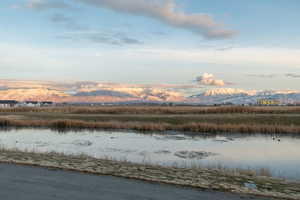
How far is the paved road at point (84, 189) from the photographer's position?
8.48m

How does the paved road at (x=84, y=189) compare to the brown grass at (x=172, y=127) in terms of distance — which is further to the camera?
the brown grass at (x=172, y=127)

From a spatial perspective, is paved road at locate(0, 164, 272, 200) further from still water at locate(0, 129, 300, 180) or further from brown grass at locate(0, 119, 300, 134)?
brown grass at locate(0, 119, 300, 134)

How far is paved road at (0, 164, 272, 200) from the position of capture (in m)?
8.48

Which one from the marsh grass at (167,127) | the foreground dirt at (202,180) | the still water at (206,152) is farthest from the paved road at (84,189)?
the marsh grass at (167,127)

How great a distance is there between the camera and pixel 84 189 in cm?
923

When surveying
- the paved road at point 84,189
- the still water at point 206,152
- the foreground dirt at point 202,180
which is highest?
the paved road at point 84,189

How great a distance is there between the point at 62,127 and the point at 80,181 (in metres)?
38.6

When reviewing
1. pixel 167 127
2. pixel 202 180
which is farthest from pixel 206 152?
pixel 167 127

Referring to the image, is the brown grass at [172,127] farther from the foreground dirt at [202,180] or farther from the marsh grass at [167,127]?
the foreground dirt at [202,180]

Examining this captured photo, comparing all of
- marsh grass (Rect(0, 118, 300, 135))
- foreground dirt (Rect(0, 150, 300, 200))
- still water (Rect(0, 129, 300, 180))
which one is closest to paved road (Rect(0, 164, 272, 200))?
foreground dirt (Rect(0, 150, 300, 200))

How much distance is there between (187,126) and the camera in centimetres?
4281

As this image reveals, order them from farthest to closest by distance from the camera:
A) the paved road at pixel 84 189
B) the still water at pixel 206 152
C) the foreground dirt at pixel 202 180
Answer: the still water at pixel 206 152
the foreground dirt at pixel 202 180
the paved road at pixel 84 189

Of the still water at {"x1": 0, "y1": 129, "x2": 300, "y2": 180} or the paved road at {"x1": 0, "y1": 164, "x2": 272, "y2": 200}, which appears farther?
the still water at {"x1": 0, "y1": 129, "x2": 300, "y2": 180}

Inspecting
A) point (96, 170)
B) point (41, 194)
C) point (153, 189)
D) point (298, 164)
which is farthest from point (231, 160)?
point (41, 194)
